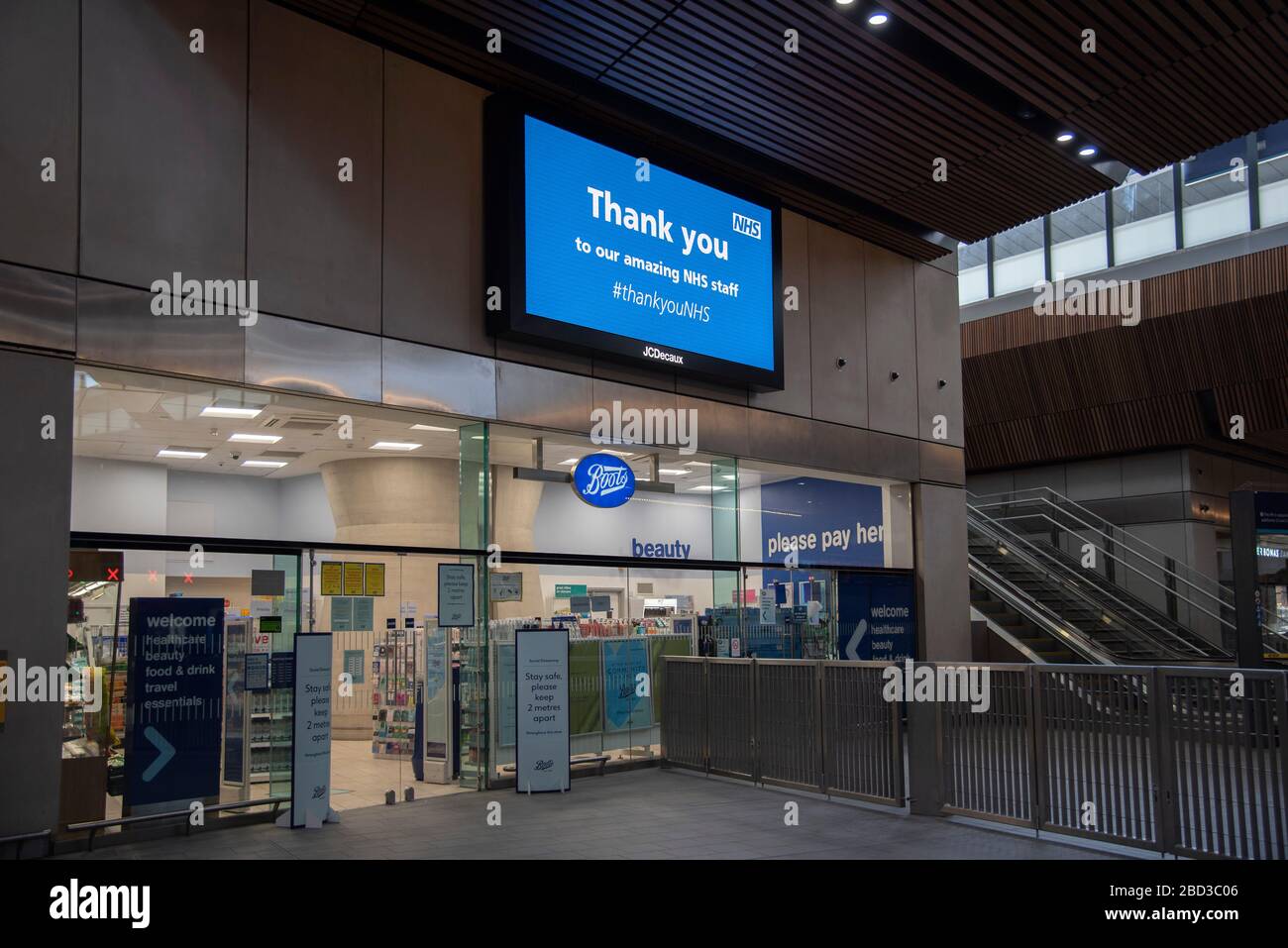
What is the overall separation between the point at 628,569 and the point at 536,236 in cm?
360

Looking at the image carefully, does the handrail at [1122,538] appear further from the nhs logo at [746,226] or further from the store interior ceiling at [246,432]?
the store interior ceiling at [246,432]

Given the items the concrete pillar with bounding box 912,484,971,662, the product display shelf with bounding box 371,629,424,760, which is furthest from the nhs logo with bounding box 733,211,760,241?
the product display shelf with bounding box 371,629,424,760

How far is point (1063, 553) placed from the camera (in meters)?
18.8

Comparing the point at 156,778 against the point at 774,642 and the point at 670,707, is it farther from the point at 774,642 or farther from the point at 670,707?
the point at 774,642

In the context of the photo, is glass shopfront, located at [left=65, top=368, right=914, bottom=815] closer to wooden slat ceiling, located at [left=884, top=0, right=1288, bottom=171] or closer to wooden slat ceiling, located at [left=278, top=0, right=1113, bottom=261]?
wooden slat ceiling, located at [left=278, top=0, right=1113, bottom=261]

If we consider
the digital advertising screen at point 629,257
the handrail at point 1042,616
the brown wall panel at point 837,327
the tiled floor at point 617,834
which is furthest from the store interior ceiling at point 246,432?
the handrail at point 1042,616

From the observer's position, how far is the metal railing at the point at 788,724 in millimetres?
8477

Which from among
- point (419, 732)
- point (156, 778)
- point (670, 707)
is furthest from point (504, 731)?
point (156, 778)

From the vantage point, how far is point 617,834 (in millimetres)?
7582

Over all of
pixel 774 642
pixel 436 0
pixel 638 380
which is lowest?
pixel 774 642

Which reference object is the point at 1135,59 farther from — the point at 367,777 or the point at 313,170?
the point at 367,777

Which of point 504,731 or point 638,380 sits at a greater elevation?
point 638,380

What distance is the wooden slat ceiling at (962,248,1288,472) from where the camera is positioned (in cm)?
1648

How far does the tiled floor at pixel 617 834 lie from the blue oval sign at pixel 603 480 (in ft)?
10.0
